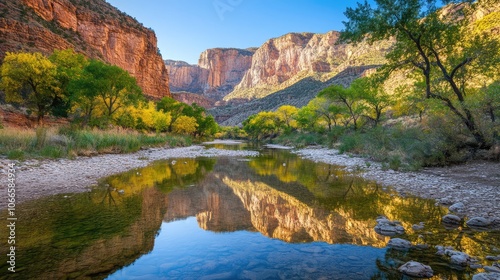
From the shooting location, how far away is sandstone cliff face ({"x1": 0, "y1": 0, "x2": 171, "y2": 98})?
40.3 m

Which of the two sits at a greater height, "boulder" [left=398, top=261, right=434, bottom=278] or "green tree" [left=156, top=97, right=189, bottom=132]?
"green tree" [left=156, top=97, right=189, bottom=132]

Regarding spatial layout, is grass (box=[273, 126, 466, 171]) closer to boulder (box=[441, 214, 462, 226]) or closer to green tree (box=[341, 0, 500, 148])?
green tree (box=[341, 0, 500, 148])

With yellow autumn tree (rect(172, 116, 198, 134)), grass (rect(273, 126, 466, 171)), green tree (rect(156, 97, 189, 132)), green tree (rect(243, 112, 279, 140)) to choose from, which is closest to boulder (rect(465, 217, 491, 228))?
grass (rect(273, 126, 466, 171))

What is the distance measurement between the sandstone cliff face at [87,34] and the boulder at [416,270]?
48.7 m

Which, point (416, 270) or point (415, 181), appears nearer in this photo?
point (416, 270)

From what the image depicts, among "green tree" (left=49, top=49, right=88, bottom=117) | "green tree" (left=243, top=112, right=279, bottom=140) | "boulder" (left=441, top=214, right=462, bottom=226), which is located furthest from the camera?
"green tree" (left=243, top=112, right=279, bottom=140)

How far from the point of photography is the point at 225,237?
4516mm

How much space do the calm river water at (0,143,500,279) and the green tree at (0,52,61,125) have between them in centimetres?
2359

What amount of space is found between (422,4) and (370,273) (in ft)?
41.9

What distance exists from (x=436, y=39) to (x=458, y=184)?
7.36 metres

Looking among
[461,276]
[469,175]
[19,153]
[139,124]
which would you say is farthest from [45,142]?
[139,124]

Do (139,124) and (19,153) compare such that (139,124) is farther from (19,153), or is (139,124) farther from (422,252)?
(422,252)

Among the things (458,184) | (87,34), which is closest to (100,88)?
(458,184)

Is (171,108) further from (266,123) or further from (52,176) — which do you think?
(52,176)
